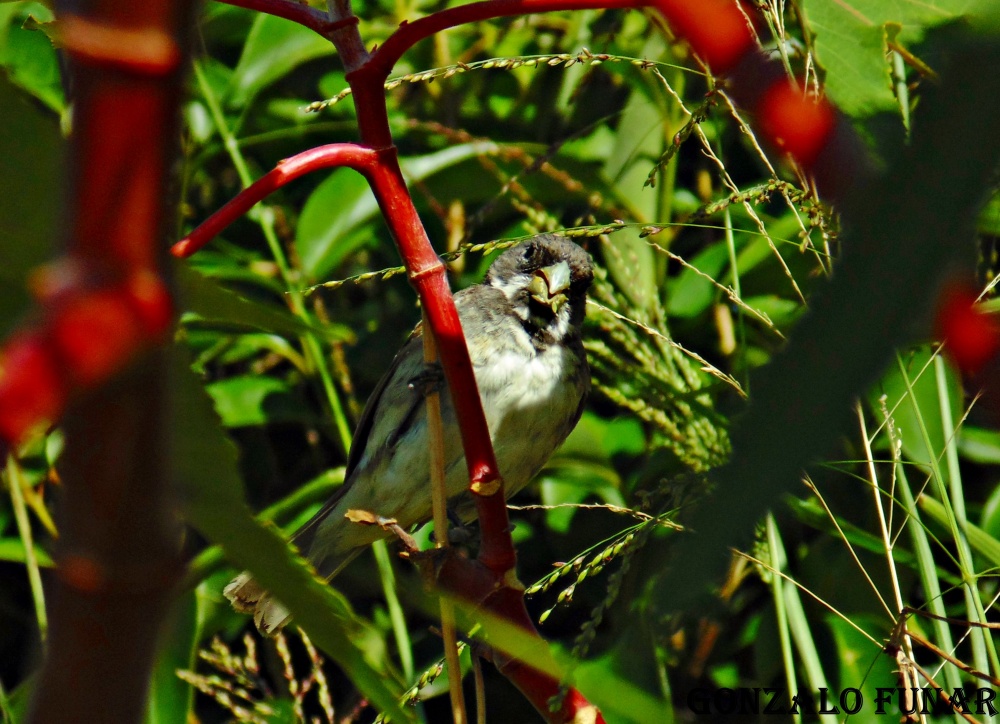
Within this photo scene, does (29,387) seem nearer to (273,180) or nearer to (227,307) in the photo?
(227,307)

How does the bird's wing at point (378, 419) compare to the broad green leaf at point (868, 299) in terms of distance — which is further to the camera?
the bird's wing at point (378, 419)

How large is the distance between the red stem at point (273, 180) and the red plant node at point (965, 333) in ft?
1.31

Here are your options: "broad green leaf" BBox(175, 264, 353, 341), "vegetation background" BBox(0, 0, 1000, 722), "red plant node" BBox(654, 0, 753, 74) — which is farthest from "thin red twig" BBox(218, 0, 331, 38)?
"vegetation background" BBox(0, 0, 1000, 722)

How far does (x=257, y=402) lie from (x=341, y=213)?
0.51 meters

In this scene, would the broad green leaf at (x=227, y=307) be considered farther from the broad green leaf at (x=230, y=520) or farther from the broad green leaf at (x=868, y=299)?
the broad green leaf at (x=868, y=299)

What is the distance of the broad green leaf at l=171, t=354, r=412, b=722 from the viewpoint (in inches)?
17.5

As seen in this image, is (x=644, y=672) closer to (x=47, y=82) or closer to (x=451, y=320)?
(x=451, y=320)

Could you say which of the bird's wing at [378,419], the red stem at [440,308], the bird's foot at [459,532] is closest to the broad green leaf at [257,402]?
the bird's wing at [378,419]

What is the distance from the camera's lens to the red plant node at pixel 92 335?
23cm

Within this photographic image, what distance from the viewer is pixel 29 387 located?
23 cm

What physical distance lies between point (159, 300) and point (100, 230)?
0.07ft

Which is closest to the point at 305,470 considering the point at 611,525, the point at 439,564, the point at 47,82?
the point at 611,525

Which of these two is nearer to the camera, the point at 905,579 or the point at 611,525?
the point at 905,579

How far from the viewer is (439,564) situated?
2.90ft
